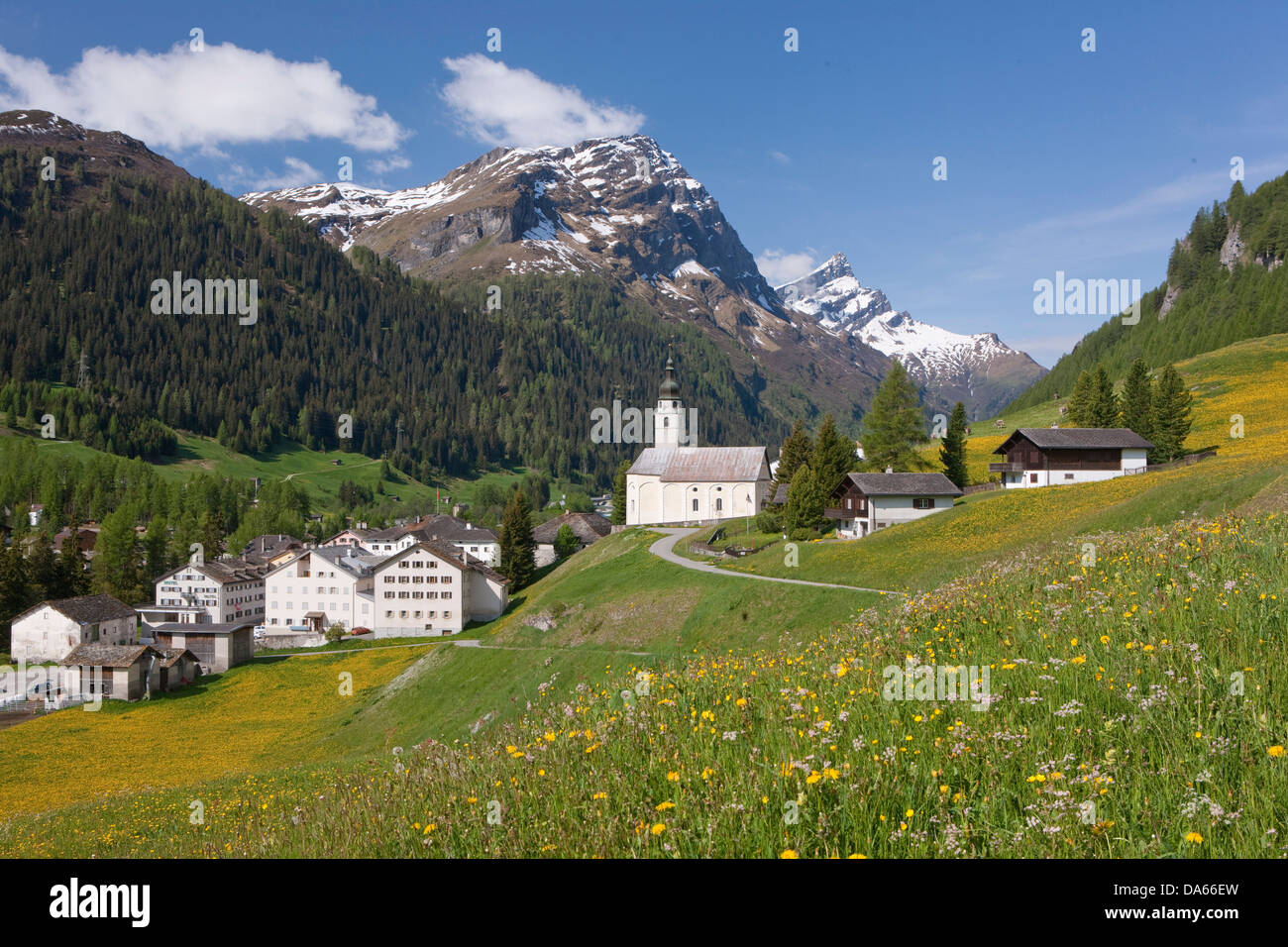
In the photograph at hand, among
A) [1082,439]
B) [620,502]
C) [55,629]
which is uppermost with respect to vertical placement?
[1082,439]

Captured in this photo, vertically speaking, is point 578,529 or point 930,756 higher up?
point 930,756

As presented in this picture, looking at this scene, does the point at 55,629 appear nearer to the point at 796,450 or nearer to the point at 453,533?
the point at 453,533

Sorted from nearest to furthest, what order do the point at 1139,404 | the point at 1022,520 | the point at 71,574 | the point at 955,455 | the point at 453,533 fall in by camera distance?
1. the point at 1022,520
2. the point at 1139,404
3. the point at 955,455
4. the point at 71,574
5. the point at 453,533

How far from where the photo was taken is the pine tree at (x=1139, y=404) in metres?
79.0

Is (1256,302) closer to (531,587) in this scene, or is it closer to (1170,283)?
(1170,283)

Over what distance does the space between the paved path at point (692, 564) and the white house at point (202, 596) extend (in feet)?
198

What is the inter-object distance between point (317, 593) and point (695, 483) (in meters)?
52.8

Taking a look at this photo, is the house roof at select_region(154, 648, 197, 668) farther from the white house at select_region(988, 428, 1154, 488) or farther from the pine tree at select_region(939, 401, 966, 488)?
the white house at select_region(988, 428, 1154, 488)

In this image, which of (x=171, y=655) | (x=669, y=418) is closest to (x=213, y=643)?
(x=171, y=655)

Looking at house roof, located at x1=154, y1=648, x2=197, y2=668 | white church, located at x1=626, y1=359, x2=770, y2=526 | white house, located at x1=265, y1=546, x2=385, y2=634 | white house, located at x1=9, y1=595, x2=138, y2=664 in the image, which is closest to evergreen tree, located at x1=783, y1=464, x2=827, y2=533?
white church, located at x1=626, y1=359, x2=770, y2=526

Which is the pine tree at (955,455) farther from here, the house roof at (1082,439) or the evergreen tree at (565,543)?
the evergreen tree at (565,543)

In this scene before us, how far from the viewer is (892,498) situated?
6631 cm
